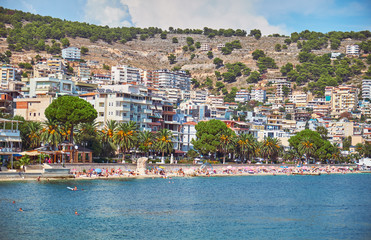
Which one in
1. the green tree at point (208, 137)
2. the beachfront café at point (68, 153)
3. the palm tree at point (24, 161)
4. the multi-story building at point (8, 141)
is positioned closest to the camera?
the multi-story building at point (8, 141)

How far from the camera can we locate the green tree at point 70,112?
85.2 metres

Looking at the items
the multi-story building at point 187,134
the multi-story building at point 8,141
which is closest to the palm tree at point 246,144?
the multi-story building at point 187,134

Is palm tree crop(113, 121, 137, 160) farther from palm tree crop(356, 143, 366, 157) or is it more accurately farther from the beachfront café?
palm tree crop(356, 143, 366, 157)

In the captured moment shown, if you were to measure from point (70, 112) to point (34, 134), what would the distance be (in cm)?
837

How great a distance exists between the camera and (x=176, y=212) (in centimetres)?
5659

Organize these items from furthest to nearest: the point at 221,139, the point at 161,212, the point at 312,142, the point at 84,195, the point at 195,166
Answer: the point at 312,142 → the point at 221,139 → the point at 195,166 → the point at 84,195 → the point at 161,212

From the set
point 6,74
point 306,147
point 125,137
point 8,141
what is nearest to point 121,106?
point 125,137

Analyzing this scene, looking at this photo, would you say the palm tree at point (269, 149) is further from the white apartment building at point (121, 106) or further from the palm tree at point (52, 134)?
the palm tree at point (52, 134)

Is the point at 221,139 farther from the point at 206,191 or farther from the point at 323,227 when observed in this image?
the point at 323,227

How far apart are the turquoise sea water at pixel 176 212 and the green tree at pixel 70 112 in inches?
429

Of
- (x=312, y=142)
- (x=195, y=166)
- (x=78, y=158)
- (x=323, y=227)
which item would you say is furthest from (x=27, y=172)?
(x=312, y=142)

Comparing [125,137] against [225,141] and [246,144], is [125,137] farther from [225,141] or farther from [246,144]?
[246,144]

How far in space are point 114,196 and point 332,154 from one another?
87252 millimetres

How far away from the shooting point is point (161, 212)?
56219 mm
